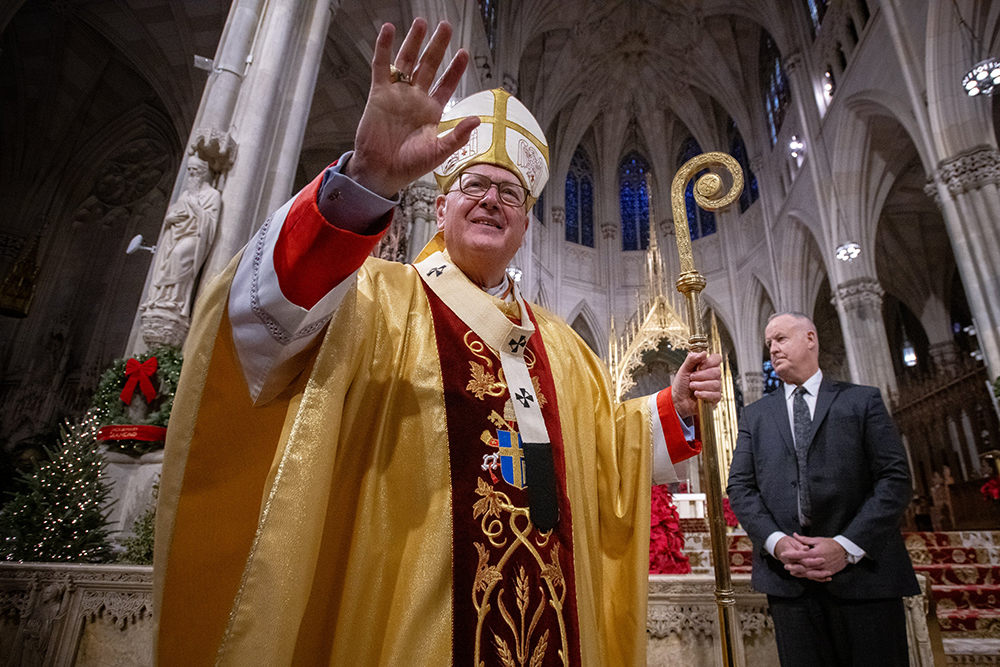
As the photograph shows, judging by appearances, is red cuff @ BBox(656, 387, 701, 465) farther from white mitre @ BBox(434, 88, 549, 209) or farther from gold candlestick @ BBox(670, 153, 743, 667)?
white mitre @ BBox(434, 88, 549, 209)

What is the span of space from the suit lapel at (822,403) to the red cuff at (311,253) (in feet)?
5.58

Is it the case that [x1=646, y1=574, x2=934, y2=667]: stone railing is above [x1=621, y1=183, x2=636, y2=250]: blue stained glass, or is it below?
below

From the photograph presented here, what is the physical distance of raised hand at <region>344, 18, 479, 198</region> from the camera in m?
0.89

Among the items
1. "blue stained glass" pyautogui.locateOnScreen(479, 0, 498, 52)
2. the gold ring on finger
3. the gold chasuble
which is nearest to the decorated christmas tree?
the gold chasuble

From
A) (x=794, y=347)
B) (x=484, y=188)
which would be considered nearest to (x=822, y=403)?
(x=794, y=347)

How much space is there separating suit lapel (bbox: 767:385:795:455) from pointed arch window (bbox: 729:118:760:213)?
15.0 m

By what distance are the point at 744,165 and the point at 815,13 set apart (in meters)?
4.66

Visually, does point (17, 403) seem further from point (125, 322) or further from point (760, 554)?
point (760, 554)

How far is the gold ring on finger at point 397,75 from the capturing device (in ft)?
2.97

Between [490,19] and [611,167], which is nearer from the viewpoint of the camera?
[490,19]

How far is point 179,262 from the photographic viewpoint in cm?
392

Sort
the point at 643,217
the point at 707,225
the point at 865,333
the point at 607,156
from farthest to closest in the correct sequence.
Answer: the point at 607,156
the point at 643,217
the point at 707,225
the point at 865,333

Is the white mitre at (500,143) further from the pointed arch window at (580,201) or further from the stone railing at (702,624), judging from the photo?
the pointed arch window at (580,201)

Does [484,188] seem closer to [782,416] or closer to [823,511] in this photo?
[782,416]
